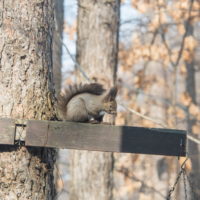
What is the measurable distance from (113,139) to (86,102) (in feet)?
1.56

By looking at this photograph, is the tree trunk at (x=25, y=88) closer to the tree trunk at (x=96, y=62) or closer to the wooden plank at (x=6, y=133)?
the wooden plank at (x=6, y=133)

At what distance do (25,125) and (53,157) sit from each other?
374 mm

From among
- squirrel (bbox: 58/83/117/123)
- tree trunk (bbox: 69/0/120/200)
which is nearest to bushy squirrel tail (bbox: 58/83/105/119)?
squirrel (bbox: 58/83/117/123)

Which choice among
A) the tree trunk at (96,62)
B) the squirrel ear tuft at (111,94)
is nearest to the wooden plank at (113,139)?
the squirrel ear tuft at (111,94)

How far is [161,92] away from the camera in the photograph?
1470 centimetres

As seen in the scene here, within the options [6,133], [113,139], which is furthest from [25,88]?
[113,139]

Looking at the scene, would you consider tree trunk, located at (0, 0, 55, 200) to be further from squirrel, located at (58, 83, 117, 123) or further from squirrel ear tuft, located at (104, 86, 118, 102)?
squirrel ear tuft, located at (104, 86, 118, 102)

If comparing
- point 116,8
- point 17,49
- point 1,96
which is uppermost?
point 116,8

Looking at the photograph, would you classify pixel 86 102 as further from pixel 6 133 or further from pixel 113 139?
pixel 6 133

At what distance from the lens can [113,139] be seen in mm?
2158

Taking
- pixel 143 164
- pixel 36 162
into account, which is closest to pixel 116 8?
pixel 36 162

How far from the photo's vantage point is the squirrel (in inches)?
97.7

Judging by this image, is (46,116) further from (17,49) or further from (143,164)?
(143,164)

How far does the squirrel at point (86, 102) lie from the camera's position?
8.14ft
